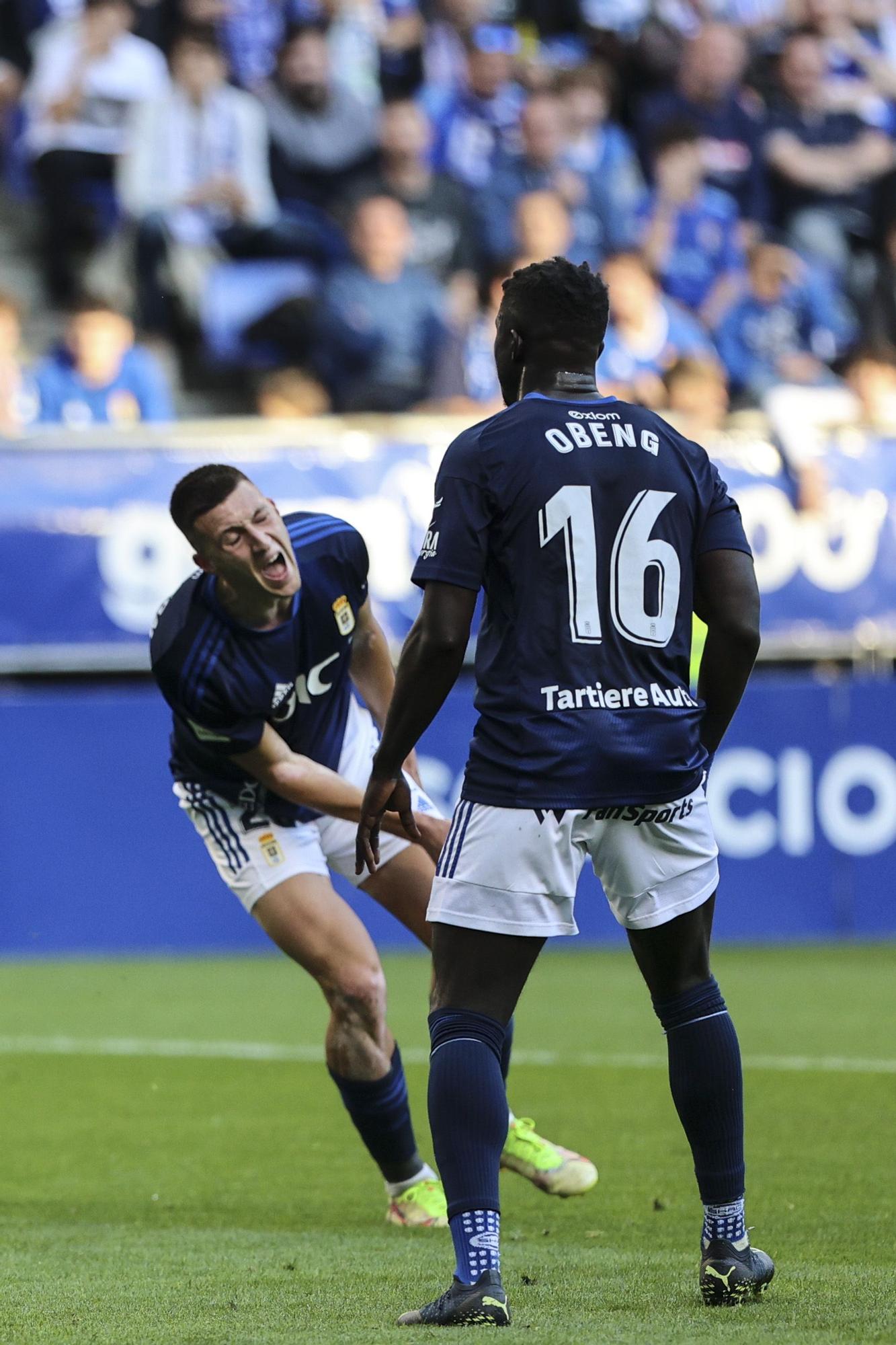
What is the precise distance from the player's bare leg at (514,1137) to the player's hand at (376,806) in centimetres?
127

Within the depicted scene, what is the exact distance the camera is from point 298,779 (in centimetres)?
538

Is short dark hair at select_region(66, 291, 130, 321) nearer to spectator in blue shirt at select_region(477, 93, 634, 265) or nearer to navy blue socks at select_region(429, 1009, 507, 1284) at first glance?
spectator in blue shirt at select_region(477, 93, 634, 265)

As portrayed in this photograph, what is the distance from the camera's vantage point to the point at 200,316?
45.9ft

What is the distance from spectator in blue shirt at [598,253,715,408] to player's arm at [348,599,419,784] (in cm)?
764

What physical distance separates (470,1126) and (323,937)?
1.77m

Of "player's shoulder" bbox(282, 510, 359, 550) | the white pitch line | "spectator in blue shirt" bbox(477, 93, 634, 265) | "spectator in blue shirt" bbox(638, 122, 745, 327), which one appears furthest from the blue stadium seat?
"player's shoulder" bbox(282, 510, 359, 550)

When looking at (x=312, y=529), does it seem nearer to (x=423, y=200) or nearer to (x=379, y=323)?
(x=379, y=323)

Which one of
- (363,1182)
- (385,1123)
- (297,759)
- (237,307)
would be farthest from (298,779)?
(237,307)

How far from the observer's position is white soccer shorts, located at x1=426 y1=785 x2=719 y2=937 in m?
3.79

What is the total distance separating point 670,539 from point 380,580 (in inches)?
335

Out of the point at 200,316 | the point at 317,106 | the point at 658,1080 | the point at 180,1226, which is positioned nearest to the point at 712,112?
the point at 317,106

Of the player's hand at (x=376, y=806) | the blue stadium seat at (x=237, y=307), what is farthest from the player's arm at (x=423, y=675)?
the blue stadium seat at (x=237, y=307)

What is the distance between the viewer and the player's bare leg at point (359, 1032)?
17.9 ft

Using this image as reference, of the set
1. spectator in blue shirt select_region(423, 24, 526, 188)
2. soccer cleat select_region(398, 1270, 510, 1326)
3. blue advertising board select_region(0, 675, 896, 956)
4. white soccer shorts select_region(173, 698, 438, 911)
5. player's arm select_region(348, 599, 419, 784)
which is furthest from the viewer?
spectator in blue shirt select_region(423, 24, 526, 188)
